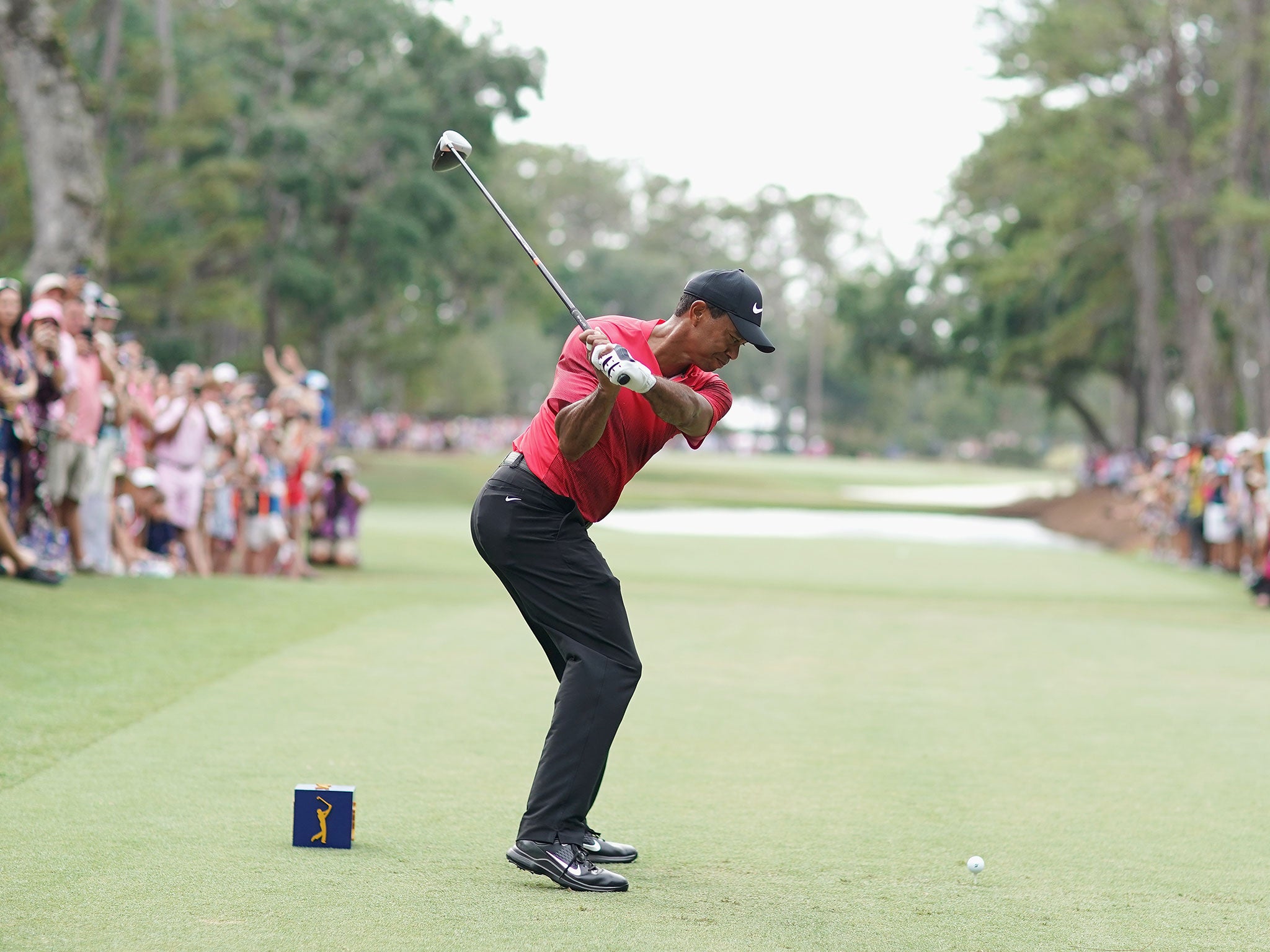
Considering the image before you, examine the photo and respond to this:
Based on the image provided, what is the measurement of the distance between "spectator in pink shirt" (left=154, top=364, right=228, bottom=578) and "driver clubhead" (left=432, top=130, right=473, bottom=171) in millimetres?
8873

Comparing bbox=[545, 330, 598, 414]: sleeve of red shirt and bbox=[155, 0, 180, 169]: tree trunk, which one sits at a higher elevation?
bbox=[155, 0, 180, 169]: tree trunk

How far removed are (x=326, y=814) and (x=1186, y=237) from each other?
36.0 meters

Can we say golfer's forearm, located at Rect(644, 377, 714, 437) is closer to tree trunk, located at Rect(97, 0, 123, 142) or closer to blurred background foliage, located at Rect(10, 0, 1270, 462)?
blurred background foliage, located at Rect(10, 0, 1270, 462)

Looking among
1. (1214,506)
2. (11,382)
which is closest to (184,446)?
(11,382)

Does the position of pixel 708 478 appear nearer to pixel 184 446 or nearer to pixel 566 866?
pixel 184 446

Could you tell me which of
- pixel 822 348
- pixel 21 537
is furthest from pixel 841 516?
pixel 822 348

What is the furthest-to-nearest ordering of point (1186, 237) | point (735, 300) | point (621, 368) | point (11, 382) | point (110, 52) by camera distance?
point (1186, 237) → point (110, 52) → point (11, 382) → point (735, 300) → point (621, 368)

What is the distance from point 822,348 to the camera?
4700 inches

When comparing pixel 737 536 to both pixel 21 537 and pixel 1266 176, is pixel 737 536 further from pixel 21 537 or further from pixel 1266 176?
pixel 21 537

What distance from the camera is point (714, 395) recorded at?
5.22 m

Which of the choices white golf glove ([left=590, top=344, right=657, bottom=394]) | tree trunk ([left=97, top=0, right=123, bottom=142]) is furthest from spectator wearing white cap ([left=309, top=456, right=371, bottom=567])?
tree trunk ([left=97, top=0, right=123, bottom=142])

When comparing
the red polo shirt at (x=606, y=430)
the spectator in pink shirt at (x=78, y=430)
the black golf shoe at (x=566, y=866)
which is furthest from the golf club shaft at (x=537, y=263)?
the spectator in pink shirt at (x=78, y=430)

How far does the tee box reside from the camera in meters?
5.18

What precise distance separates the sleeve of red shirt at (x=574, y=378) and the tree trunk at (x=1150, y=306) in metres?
34.9
